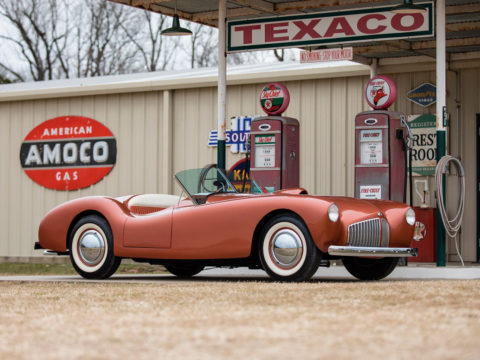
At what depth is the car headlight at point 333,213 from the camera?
8.90 m

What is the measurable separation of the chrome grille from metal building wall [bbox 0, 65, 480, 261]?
532cm

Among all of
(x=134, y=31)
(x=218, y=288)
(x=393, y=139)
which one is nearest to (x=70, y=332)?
(x=218, y=288)

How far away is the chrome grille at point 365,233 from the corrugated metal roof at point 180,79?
236 inches

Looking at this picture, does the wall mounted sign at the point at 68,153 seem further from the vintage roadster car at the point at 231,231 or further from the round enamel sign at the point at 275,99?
the vintage roadster car at the point at 231,231

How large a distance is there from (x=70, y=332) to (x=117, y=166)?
11997mm

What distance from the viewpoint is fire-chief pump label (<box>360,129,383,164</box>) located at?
1226 cm

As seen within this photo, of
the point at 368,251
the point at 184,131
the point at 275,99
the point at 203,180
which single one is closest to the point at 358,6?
the point at 275,99

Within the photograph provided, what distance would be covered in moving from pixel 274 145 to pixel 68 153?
6.37 metres

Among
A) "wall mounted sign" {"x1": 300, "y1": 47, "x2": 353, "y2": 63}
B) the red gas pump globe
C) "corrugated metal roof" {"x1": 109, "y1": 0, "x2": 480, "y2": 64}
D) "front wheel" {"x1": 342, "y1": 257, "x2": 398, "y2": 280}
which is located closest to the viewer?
"front wheel" {"x1": 342, "y1": 257, "x2": 398, "y2": 280}

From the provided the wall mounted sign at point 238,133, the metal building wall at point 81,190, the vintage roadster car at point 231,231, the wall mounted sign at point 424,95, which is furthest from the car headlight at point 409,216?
the metal building wall at point 81,190

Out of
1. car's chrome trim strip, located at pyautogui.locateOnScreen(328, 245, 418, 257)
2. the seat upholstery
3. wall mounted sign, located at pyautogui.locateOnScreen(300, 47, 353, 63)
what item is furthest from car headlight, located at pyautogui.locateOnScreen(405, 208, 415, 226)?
wall mounted sign, located at pyautogui.locateOnScreen(300, 47, 353, 63)

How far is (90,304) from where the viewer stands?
23.6 ft

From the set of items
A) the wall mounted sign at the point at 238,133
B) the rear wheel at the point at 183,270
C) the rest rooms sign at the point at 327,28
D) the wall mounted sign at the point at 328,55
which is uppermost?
the rest rooms sign at the point at 327,28

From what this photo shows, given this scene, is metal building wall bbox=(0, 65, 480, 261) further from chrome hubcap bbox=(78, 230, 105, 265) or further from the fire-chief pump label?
chrome hubcap bbox=(78, 230, 105, 265)
